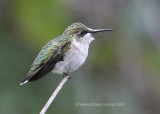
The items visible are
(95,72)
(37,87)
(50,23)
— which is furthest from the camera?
(37,87)

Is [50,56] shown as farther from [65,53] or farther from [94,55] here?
[94,55]

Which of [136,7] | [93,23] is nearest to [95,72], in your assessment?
[93,23]

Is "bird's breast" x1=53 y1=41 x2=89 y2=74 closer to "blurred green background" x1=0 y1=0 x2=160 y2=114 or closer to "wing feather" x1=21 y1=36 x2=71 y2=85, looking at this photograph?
"wing feather" x1=21 y1=36 x2=71 y2=85

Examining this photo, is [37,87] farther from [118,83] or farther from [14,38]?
[118,83]

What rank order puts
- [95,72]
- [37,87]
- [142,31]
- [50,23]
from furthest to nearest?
[37,87]
[95,72]
[50,23]
[142,31]

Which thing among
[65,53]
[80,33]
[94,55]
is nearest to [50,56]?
[65,53]

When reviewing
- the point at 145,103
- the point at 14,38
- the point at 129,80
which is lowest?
the point at 145,103

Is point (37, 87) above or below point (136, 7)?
below

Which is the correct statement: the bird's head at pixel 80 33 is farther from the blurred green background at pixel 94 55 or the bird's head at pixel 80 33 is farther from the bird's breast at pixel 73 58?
the blurred green background at pixel 94 55
